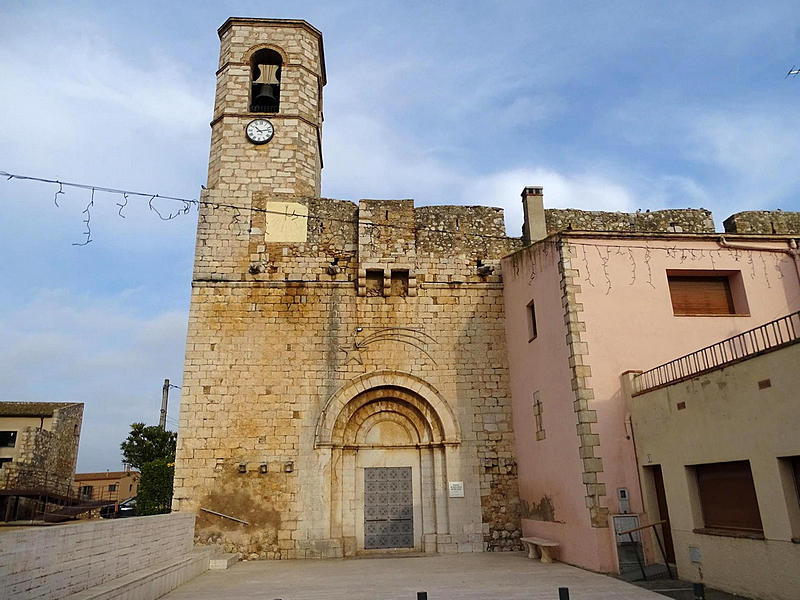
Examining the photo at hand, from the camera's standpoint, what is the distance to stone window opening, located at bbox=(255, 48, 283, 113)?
15617mm

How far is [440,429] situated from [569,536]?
385 centimetres

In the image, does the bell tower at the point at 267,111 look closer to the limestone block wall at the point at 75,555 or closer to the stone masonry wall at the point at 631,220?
the stone masonry wall at the point at 631,220

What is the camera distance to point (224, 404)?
12.6 m

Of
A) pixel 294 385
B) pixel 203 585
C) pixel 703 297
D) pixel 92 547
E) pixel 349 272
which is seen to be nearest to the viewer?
pixel 92 547

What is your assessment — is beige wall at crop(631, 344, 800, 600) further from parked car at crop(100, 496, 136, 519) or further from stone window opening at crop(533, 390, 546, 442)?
parked car at crop(100, 496, 136, 519)

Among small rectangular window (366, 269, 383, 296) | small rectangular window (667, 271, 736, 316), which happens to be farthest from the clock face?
small rectangular window (667, 271, 736, 316)

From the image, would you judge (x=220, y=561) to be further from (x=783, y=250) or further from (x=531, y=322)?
(x=783, y=250)

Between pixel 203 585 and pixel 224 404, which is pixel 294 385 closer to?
pixel 224 404

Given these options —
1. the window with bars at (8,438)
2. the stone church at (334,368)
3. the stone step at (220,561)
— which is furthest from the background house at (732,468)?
the window with bars at (8,438)

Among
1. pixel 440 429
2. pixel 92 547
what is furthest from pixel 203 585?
pixel 440 429

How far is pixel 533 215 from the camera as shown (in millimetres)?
14234

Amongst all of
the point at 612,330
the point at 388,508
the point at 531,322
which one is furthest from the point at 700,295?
the point at 388,508

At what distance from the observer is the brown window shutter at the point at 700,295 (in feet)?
35.4

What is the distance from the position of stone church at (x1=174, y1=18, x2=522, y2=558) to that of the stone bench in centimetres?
140
